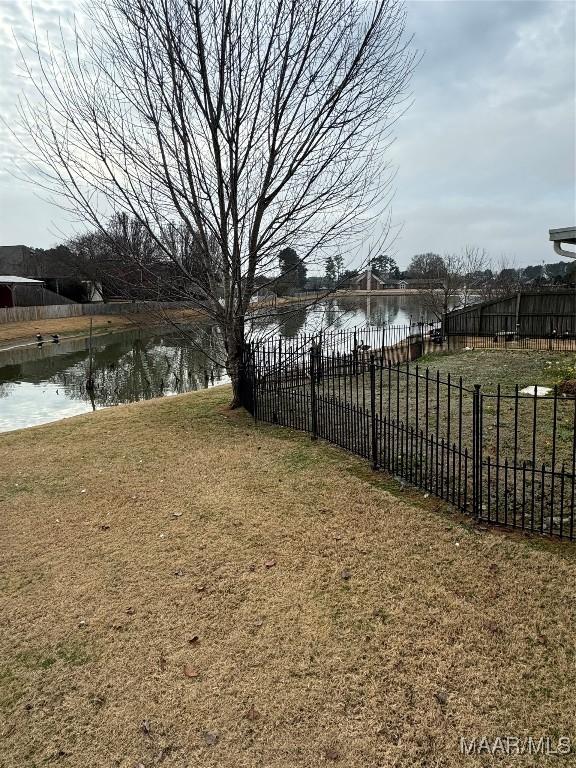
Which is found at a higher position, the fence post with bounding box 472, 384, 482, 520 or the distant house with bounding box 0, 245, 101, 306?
the distant house with bounding box 0, 245, 101, 306

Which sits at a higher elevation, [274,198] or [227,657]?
[274,198]

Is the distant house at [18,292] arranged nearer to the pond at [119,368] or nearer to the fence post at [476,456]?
the pond at [119,368]

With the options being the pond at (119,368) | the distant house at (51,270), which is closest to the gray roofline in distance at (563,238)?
the pond at (119,368)

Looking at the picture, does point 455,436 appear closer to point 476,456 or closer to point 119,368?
point 476,456

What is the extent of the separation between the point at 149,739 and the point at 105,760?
224mm

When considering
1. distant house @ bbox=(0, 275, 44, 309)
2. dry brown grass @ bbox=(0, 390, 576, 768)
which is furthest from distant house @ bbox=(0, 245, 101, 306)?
dry brown grass @ bbox=(0, 390, 576, 768)

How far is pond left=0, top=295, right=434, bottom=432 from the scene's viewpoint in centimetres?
1003

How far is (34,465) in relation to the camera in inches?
280

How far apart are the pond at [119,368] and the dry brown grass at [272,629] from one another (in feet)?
13.6

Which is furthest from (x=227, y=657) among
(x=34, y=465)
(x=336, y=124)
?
(x=336, y=124)

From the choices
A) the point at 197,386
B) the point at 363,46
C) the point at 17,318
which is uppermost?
the point at 363,46

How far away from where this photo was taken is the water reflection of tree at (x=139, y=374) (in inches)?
637

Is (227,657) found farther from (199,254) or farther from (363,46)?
(363,46)

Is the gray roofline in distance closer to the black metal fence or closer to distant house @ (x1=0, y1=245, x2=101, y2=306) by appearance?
the black metal fence
